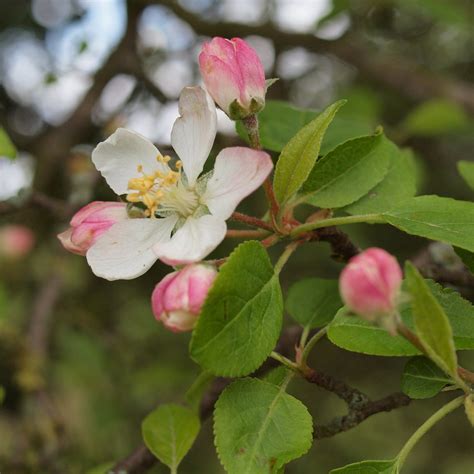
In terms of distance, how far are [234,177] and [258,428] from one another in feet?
0.97

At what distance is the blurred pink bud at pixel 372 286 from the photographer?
707mm

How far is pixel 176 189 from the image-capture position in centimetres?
100

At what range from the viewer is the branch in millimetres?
2375

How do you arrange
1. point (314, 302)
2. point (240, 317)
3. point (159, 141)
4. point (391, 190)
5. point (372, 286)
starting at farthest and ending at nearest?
point (159, 141), point (314, 302), point (391, 190), point (240, 317), point (372, 286)

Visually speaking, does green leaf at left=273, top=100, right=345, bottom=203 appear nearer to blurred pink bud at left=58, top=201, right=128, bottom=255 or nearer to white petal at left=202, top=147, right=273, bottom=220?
white petal at left=202, top=147, right=273, bottom=220

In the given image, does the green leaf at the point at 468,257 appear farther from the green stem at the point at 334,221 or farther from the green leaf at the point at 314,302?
the green leaf at the point at 314,302

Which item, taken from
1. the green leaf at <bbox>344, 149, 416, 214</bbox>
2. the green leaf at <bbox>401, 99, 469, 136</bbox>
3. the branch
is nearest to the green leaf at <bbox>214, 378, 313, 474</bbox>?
the green leaf at <bbox>344, 149, 416, 214</bbox>

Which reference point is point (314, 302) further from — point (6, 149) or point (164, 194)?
point (6, 149)

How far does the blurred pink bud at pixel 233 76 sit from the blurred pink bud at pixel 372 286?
31cm

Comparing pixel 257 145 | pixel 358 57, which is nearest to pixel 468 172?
pixel 257 145

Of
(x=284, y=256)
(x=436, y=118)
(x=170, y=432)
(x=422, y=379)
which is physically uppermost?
(x=284, y=256)

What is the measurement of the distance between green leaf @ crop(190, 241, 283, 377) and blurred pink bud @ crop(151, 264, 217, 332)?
0.02 metres

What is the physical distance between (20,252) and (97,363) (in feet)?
1.54

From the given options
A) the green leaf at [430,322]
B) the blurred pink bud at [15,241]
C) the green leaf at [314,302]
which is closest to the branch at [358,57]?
the blurred pink bud at [15,241]
